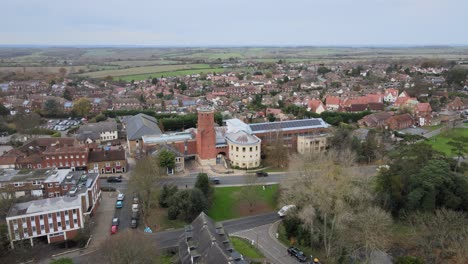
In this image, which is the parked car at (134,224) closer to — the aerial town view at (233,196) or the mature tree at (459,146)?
the aerial town view at (233,196)

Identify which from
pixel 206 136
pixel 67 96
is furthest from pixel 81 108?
pixel 206 136

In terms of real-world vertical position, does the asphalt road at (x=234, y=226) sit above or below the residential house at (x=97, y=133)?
below

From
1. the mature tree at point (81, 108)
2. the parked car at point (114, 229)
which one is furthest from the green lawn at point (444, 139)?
the mature tree at point (81, 108)

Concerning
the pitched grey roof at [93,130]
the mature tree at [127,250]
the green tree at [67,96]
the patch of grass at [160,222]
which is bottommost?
the patch of grass at [160,222]

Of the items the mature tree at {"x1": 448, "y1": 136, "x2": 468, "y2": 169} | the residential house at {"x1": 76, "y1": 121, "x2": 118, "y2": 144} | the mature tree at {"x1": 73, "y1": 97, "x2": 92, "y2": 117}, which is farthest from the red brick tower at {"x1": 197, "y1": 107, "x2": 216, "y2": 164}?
the mature tree at {"x1": 73, "y1": 97, "x2": 92, "y2": 117}

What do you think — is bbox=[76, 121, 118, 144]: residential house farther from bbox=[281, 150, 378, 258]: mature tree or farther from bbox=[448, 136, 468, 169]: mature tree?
bbox=[448, 136, 468, 169]: mature tree

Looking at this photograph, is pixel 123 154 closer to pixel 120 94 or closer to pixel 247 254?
pixel 247 254
